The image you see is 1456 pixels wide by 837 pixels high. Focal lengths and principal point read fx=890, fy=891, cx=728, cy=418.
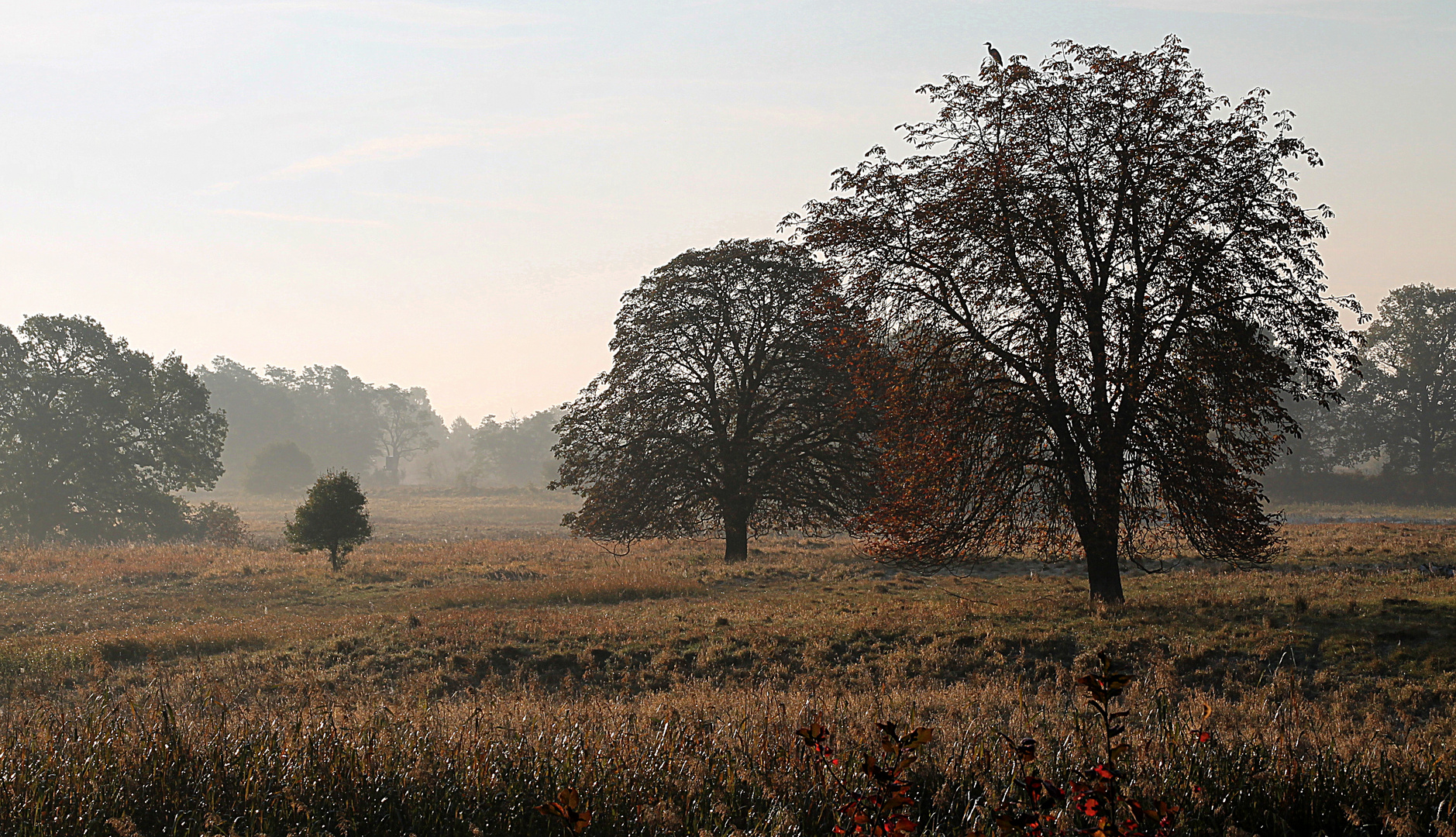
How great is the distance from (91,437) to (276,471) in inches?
2036

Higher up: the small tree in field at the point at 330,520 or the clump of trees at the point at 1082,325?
the clump of trees at the point at 1082,325

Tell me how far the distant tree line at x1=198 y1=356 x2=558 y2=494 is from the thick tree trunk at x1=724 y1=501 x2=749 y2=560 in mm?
71868

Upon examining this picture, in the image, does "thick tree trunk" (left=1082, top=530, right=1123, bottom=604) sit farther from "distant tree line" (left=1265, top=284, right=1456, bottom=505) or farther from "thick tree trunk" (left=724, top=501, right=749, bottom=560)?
"distant tree line" (left=1265, top=284, right=1456, bottom=505)

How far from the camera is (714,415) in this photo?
1121 inches

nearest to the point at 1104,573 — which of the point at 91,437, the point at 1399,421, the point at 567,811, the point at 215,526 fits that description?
the point at 567,811

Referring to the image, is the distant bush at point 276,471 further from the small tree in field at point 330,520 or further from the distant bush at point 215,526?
the small tree in field at point 330,520

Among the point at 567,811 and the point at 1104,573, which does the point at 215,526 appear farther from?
the point at 567,811

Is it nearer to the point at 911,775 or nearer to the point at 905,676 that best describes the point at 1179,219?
the point at 905,676

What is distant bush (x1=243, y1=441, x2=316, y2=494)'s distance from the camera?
9506 centimetres

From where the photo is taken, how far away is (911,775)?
5.81 meters

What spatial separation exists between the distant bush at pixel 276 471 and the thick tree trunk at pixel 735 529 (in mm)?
80841

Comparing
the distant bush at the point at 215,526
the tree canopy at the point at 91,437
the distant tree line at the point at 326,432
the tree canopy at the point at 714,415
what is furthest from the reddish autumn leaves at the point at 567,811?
the distant tree line at the point at 326,432

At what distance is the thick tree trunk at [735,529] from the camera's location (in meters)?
28.6

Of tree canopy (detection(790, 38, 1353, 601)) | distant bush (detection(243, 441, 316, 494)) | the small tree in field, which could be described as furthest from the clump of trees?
distant bush (detection(243, 441, 316, 494))
